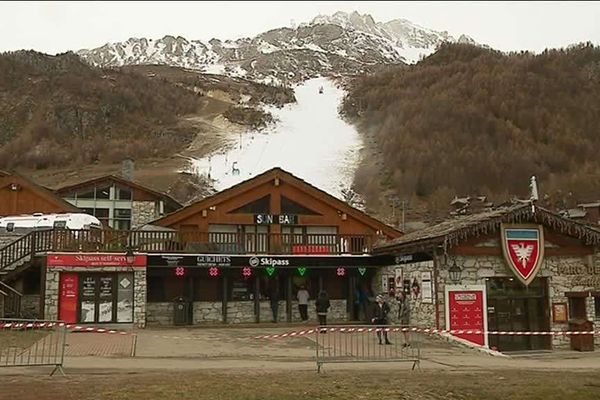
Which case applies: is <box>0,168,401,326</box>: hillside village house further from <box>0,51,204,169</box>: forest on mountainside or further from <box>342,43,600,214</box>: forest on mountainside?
<box>0,51,204,169</box>: forest on mountainside

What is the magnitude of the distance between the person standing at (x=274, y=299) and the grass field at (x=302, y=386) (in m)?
13.7

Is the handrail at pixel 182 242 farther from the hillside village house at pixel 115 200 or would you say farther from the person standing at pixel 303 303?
the hillside village house at pixel 115 200

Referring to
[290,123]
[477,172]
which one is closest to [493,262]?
[477,172]

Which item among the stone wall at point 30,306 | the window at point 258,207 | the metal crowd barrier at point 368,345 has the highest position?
the window at point 258,207

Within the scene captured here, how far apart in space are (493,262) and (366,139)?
63.0m

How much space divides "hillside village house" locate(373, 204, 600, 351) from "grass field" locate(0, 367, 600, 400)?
817cm

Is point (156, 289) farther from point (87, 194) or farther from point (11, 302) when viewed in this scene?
point (87, 194)

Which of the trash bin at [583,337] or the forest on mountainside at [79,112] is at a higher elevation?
the forest on mountainside at [79,112]

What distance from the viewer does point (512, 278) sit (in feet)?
73.4

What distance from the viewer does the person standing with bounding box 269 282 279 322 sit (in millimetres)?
27250

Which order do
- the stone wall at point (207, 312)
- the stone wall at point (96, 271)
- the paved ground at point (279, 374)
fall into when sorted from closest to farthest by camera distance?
1. the paved ground at point (279, 374)
2. the stone wall at point (96, 271)
3. the stone wall at point (207, 312)

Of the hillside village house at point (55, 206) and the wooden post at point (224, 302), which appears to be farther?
the wooden post at point (224, 302)

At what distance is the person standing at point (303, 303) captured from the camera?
27203 millimetres

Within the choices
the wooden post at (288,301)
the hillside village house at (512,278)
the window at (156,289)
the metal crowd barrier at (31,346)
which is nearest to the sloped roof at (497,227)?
the hillside village house at (512,278)
